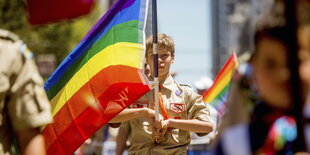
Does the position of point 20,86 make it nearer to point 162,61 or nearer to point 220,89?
point 162,61

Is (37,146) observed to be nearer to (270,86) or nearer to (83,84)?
(270,86)

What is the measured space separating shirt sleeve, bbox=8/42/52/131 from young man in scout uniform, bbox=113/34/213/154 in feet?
10.8

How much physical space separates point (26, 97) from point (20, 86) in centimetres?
6

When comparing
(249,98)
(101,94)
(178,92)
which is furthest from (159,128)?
(249,98)

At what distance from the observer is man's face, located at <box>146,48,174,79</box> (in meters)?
7.77

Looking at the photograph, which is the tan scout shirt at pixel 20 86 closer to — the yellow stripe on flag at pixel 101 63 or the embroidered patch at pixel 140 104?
the yellow stripe on flag at pixel 101 63

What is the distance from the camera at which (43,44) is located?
3369 centimetres

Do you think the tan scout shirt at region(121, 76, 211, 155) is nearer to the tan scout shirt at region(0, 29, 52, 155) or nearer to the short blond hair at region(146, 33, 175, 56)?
the short blond hair at region(146, 33, 175, 56)

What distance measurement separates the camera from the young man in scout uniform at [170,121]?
24.3ft

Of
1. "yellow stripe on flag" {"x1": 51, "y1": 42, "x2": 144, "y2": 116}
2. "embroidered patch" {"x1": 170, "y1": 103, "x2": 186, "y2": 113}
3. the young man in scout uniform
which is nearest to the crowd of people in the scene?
"yellow stripe on flag" {"x1": 51, "y1": 42, "x2": 144, "y2": 116}

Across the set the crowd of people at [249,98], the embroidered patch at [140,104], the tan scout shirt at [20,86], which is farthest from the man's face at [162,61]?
the tan scout shirt at [20,86]

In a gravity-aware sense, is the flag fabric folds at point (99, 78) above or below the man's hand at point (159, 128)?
above

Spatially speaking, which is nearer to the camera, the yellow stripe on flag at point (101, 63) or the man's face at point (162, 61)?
the yellow stripe on flag at point (101, 63)

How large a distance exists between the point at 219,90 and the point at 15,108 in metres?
7.13
